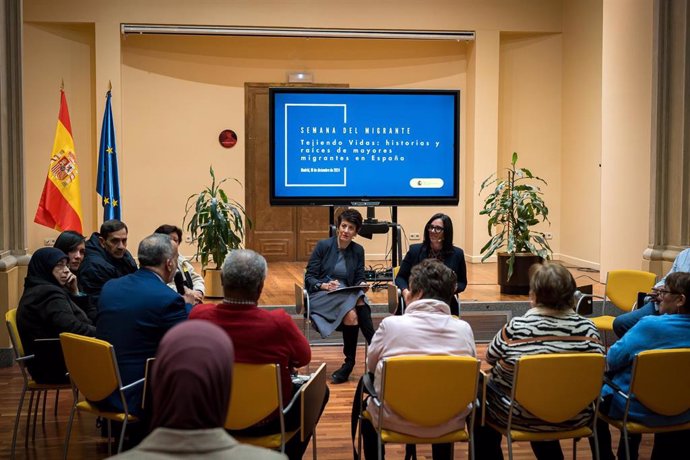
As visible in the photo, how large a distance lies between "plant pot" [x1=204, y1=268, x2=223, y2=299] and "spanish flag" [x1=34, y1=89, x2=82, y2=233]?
1.35m

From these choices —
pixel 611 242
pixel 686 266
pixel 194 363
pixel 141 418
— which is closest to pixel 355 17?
pixel 611 242

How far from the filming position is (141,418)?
385 cm

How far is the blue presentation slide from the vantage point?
29.9 ft

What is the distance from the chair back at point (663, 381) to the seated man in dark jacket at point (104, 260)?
3.25 m

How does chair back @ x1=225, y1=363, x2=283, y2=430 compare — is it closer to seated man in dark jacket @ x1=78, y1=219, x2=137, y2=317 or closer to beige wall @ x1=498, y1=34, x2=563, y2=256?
seated man in dark jacket @ x1=78, y1=219, x2=137, y2=317

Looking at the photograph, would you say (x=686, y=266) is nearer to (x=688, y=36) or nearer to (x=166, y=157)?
(x=688, y=36)

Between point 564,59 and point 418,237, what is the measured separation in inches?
129

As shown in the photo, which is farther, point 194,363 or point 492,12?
point 492,12

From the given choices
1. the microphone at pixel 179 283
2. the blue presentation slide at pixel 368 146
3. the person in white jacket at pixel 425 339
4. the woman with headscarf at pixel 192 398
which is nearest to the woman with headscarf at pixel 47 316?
the microphone at pixel 179 283

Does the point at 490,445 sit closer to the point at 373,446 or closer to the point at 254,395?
the point at 373,446

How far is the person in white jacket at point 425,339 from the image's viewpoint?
3.62 meters

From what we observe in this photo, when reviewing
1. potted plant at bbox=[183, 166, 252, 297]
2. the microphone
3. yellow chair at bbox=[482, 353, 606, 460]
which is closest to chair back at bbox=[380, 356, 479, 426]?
yellow chair at bbox=[482, 353, 606, 460]

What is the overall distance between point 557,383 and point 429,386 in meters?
0.54

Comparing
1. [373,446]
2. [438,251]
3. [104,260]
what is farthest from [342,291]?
[373,446]
